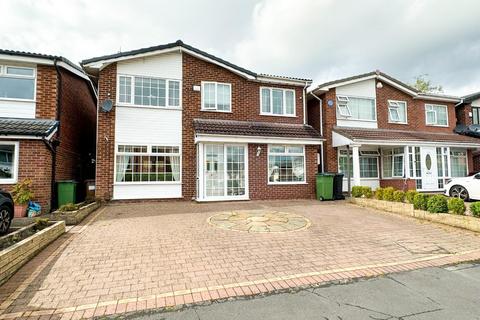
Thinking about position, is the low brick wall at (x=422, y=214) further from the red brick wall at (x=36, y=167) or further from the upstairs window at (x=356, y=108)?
the red brick wall at (x=36, y=167)

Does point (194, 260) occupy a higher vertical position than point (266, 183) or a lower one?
lower

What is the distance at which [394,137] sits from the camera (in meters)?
14.1

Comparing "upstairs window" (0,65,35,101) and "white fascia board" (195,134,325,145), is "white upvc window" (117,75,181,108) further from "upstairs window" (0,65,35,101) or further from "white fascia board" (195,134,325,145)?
"upstairs window" (0,65,35,101)

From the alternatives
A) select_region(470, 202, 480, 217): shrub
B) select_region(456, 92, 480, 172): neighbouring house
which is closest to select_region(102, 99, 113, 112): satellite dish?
select_region(470, 202, 480, 217): shrub

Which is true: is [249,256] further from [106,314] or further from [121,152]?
[121,152]

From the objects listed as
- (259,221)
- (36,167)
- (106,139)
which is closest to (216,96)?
(106,139)

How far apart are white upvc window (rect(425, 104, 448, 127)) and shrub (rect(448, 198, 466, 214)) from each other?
38.6 ft

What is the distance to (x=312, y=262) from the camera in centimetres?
471

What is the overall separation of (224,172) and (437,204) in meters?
7.52

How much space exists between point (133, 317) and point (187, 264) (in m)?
1.56

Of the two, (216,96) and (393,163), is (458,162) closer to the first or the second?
(393,163)

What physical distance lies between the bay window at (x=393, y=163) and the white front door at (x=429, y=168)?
1.02 m

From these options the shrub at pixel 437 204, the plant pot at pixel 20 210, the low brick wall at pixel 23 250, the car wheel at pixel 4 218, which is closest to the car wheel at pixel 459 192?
the shrub at pixel 437 204

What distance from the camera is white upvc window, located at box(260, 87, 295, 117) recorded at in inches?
538
